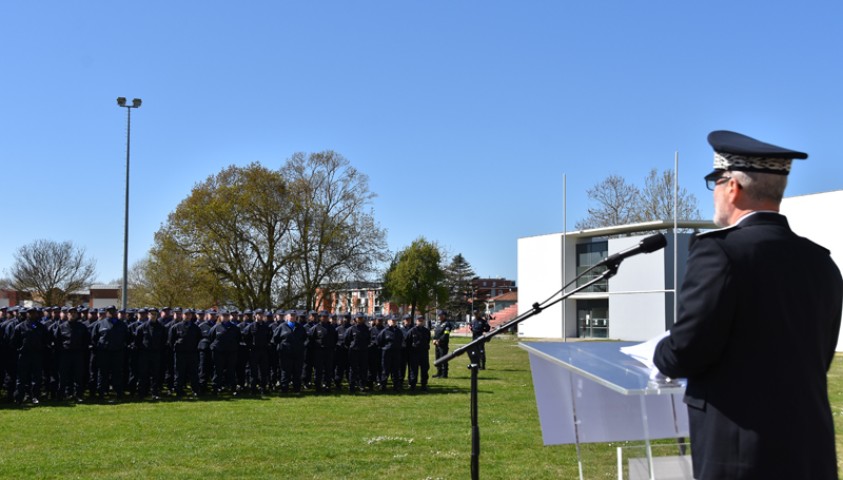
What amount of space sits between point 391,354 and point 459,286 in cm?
9232

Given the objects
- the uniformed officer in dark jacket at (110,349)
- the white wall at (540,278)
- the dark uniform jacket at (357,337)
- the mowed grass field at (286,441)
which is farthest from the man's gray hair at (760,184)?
the white wall at (540,278)

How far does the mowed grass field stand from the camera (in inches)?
331

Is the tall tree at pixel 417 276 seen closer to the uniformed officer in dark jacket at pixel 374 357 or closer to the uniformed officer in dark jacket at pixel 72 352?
the uniformed officer in dark jacket at pixel 374 357

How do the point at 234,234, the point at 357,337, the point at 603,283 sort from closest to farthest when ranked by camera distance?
the point at 357,337, the point at 234,234, the point at 603,283

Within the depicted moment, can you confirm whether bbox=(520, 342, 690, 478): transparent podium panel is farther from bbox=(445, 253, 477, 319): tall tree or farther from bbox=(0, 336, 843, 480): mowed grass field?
bbox=(445, 253, 477, 319): tall tree

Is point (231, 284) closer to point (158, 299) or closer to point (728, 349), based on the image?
point (158, 299)

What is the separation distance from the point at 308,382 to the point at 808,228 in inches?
1044

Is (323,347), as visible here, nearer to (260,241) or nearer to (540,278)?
(260,241)

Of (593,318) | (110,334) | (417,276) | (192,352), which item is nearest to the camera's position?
(110,334)

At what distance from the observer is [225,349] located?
57.3 ft

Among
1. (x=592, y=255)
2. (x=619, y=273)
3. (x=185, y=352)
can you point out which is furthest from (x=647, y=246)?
(x=619, y=273)

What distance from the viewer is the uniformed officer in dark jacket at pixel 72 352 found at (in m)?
16.3

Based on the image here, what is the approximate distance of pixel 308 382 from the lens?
19547mm

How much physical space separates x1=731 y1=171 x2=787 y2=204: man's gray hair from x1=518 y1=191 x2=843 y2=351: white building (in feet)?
112
